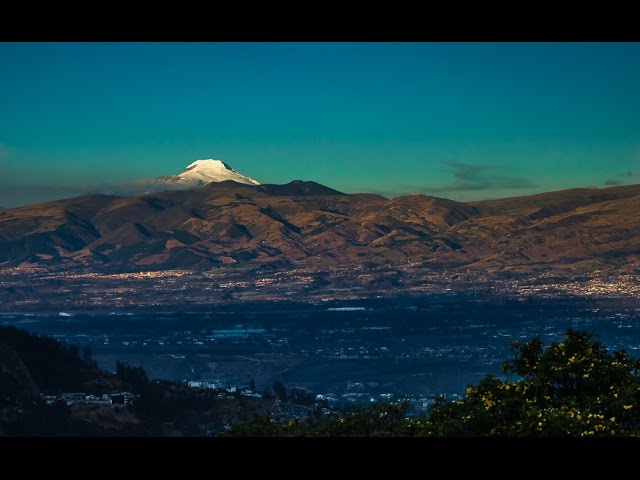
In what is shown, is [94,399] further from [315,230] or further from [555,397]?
[315,230]

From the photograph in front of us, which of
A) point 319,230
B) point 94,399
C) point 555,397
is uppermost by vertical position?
point 319,230

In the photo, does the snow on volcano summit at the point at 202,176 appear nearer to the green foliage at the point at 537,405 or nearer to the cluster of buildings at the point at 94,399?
the cluster of buildings at the point at 94,399

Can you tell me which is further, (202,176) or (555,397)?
(202,176)

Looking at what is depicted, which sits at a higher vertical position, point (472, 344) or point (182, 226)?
point (182, 226)

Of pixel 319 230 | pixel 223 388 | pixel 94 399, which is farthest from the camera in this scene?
pixel 319 230

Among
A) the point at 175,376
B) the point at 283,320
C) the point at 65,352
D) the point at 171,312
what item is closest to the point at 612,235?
the point at 283,320

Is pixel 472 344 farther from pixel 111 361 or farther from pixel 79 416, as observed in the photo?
pixel 79 416

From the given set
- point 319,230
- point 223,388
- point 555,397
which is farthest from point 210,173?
point 555,397

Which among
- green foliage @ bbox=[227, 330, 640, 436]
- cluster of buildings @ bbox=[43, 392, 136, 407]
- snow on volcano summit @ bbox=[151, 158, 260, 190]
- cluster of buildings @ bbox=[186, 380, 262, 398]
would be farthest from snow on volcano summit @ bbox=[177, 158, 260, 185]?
green foliage @ bbox=[227, 330, 640, 436]
